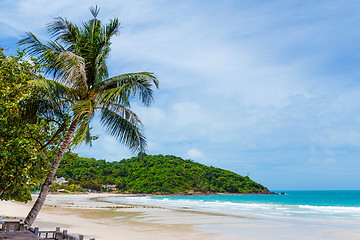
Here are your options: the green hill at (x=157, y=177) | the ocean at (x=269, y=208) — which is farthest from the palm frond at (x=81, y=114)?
the green hill at (x=157, y=177)

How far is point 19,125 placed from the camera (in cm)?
848

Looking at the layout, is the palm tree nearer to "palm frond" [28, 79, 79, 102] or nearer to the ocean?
"palm frond" [28, 79, 79, 102]

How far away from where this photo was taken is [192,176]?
136 meters

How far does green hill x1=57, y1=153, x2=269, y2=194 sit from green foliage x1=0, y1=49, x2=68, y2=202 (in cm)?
9517

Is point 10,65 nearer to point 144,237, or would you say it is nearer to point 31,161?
point 31,161

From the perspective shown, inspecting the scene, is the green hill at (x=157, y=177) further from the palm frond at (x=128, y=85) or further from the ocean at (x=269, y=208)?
the palm frond at (x=128, y=85)

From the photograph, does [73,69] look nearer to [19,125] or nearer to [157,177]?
[19,125]

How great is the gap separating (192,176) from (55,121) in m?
129

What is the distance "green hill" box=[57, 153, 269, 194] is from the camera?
381ft

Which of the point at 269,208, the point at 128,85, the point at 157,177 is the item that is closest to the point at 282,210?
the point at 269,208

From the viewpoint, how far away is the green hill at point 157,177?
116125 mm

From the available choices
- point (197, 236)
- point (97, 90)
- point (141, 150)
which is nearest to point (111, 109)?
point (97, 90)

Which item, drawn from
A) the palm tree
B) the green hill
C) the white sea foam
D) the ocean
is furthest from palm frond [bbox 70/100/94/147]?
the green hill

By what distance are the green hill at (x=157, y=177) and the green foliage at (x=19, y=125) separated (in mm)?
95172
